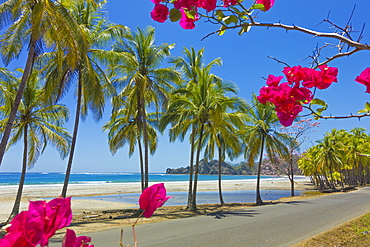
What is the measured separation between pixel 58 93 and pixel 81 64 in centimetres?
161

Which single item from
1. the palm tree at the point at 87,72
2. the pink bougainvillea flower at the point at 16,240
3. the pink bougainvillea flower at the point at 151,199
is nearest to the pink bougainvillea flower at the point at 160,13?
the pink bougainvillea flower at the point at 151,199

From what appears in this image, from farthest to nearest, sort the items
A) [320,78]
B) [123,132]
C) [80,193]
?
[80,193], [123,132], [320,78]

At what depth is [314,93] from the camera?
1.65 m

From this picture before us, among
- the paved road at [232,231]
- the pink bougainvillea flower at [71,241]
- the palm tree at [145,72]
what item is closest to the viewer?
the pink bougainvillea flower at [71,241]

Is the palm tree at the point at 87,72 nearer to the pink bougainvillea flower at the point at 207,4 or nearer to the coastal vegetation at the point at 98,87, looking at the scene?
the coastal vegetation at the point at 98,87

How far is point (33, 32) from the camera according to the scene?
8836 mm

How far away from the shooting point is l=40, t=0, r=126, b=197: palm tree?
12414 millimetres

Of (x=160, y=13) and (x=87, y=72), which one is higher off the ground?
(x=87, y=72)

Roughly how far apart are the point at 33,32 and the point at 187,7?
9.00 m

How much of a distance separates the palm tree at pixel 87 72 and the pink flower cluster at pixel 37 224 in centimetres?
1154

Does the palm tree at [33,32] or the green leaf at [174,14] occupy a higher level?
the palm tree at [33,32]

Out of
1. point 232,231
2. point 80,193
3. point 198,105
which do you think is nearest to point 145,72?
point 198,105

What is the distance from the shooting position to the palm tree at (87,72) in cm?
1241

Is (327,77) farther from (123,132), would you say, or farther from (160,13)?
(123,132)
